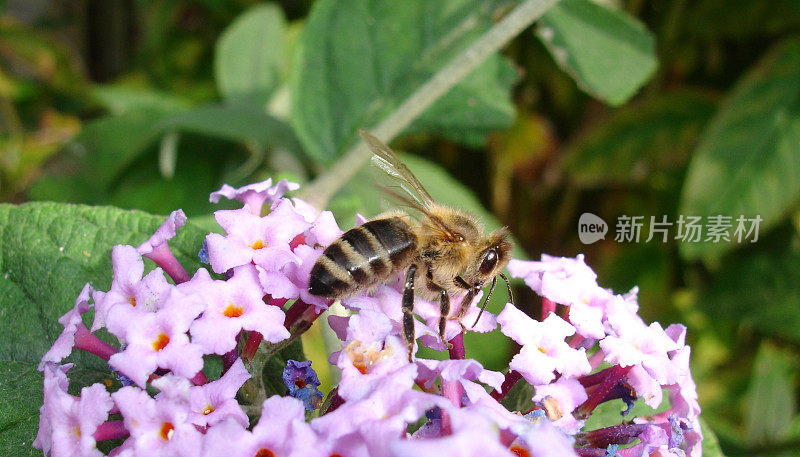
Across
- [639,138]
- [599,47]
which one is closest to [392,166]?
[599,47]

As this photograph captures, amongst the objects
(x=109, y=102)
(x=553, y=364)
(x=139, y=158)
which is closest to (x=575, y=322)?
(x=553, y=364)

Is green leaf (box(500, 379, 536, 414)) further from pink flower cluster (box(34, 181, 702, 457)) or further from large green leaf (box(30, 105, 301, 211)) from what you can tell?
large green leaf (box(30, 105, 301, 211))

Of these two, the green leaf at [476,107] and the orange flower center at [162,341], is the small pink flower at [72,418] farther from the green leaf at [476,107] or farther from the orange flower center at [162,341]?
the green leaf at [476,107]

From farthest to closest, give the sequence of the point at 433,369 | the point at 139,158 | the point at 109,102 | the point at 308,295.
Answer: the point at 109,102
the point at 139,158
the point at 308,295
the point at 433,369

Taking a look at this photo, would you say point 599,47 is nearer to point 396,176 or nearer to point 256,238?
point 396,176

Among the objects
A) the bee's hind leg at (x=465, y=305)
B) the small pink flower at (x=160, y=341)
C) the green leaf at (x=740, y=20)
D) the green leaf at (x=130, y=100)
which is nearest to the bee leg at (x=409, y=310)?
the bee's hind leg at (x=465, y=305)

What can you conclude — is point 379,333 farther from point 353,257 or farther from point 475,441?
point 475,441

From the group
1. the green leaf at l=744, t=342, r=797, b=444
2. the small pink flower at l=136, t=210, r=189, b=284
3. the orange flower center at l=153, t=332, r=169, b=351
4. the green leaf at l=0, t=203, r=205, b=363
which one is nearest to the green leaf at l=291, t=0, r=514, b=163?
the green leaf at l=0, t=203, r=205, b=363
